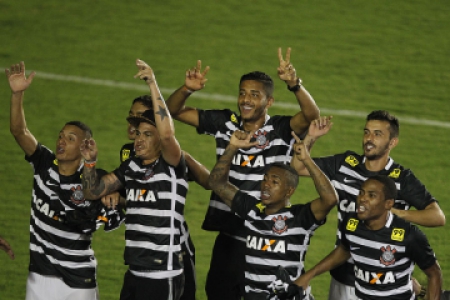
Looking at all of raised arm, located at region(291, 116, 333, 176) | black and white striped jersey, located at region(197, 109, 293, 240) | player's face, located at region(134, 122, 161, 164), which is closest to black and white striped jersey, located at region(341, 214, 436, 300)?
raised arm, located at region(291, 116, 333, 176)

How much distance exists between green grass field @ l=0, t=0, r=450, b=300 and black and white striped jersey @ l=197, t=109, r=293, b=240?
8.85 ft

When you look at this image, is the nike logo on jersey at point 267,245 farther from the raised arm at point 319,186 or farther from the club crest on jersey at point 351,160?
the club crest on jersey at point 351,160

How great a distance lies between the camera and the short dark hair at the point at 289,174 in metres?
7.20

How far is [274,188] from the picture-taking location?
282 inches

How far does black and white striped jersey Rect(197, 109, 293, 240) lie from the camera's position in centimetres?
764

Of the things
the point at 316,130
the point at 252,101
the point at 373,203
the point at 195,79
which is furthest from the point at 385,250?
the point at 195,79

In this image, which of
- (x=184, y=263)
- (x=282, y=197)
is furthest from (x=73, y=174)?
(x=282, y=197)

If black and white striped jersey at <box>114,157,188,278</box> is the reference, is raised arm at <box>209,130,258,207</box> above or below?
above

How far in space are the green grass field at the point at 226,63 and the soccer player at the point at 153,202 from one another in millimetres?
3087

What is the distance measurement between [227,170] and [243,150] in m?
0.37

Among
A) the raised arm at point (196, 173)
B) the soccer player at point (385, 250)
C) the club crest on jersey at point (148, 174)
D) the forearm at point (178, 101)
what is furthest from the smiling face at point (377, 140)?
the club crest on jersey at point (148, 174)

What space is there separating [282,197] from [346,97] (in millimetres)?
6068

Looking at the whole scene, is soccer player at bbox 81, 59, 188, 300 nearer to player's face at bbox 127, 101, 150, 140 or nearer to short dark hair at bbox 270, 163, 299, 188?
player's face at bbox 127, 101, 150, 140

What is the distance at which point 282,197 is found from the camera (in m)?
7.21
